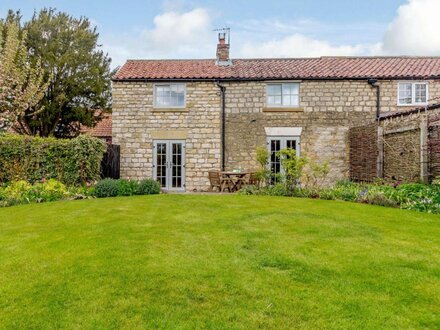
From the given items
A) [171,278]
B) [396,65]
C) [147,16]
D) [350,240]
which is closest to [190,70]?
[147,16]

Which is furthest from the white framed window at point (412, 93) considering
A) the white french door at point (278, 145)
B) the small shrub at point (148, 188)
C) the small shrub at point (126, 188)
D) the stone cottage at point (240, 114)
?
the small shrub at point (126, 188)

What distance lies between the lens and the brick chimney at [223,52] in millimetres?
19219

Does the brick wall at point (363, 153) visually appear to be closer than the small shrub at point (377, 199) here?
No

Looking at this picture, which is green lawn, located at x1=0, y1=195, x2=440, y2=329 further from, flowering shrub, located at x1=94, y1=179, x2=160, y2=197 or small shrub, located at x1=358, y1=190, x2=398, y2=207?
flowering shrub, located at x1=94, y1=179, x2=160, y2=197

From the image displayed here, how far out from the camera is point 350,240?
5816 mm

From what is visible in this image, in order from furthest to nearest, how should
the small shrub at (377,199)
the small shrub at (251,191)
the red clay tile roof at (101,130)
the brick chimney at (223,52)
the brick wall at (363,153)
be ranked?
the red clay tile roof at (101,130) → the brick chimney at (223,52) → the brick wall at (363,153) → the small shrub at (251,191) → the small shrub at (377,199)

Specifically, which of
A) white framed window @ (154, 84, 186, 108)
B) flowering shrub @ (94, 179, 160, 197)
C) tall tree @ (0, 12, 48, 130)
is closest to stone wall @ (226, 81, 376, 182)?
white framed window @ (154, 84, 186, 108)

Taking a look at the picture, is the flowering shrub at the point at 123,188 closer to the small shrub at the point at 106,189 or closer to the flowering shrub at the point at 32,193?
the small shrub at the point at 106,189

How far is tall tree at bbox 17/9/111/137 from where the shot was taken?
23.3 m

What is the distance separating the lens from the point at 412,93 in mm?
16891

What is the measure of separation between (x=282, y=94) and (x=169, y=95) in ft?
17.7

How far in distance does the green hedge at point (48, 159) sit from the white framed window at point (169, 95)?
4.70 m

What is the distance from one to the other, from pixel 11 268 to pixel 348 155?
15166mm

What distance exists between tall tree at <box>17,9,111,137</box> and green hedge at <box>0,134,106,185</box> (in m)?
9.92
